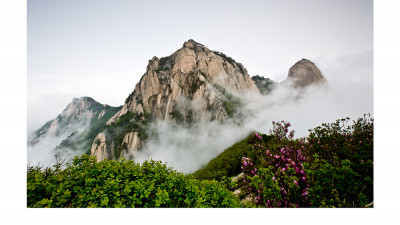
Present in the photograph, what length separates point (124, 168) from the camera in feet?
10.9

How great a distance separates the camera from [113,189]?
2.63 meters

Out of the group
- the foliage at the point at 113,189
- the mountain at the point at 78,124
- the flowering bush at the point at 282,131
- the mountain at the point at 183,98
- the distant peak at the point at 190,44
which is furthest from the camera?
the mountain at the point at 78,124

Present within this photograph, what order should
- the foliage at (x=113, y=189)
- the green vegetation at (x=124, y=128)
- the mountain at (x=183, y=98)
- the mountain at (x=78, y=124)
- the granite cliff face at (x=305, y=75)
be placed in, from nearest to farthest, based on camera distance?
the foliage at (x=113, y=189) < the mountain at (x=183, y=98) < the green vegetation at (x=124, y=128) < the granite cliff face at (x=305, y=75) < the mountain at (x=78, y=124)

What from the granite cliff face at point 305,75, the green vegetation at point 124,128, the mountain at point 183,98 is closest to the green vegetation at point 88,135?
the green vegetation at point 124,128

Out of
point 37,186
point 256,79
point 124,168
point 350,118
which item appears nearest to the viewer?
point 37,186

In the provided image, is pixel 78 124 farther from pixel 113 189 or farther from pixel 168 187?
pixel 168 187

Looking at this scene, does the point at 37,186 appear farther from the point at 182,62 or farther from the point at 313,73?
the point at 313,73

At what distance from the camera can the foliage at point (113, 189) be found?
2523mm

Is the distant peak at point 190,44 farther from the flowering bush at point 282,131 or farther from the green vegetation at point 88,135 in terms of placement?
the flowering bush at point 282,131

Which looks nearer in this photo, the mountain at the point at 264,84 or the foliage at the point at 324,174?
the foliage at the point at 324,174

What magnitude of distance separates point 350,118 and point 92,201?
7986mm

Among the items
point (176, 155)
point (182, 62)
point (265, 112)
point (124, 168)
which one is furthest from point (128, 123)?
point (124, 168)

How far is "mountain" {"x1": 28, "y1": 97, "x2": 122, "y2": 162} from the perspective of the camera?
8244cm

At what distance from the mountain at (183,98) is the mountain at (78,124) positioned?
2726 cm
